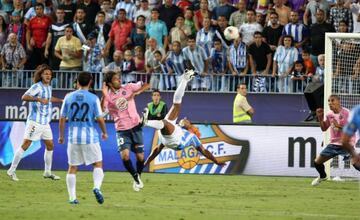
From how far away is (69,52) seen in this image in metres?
29.0

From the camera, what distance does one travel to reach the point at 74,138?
54.6 feet

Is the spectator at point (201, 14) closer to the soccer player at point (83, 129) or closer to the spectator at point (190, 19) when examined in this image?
the spectator at point (190, 19)

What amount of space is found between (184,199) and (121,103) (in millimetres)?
2971

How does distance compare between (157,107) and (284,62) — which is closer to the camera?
(157,107)

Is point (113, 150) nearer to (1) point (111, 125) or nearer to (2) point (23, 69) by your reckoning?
(1) point (111, 125)

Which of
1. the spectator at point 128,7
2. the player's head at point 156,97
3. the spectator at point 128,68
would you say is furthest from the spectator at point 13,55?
the player's head at point 156,97

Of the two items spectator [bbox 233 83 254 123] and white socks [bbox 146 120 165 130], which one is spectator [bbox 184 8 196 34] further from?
white socks [bbox 146 120 165 130]

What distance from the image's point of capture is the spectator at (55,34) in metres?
29.3

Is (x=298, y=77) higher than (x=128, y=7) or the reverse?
the reverse

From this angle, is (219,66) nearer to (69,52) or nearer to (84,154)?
(69,52)

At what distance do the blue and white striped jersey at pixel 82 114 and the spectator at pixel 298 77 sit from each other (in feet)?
36.9

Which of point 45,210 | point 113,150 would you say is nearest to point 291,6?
point 113,150

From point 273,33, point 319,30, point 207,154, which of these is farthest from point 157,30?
point 207,154

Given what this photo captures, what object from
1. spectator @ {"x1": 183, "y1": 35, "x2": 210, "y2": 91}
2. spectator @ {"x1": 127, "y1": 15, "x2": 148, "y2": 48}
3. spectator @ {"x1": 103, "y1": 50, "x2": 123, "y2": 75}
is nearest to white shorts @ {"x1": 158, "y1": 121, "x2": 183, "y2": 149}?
spectator @ {"x1": 183, "y1": 35, "x2": 210, "y2": 91}
